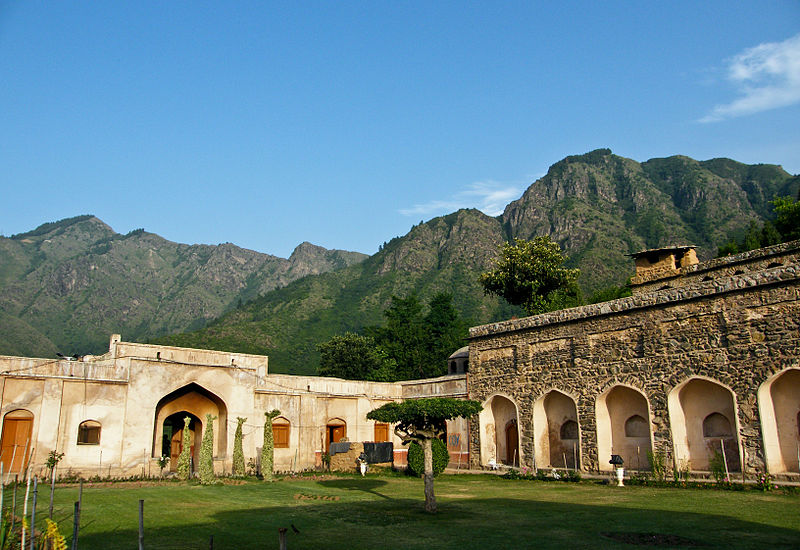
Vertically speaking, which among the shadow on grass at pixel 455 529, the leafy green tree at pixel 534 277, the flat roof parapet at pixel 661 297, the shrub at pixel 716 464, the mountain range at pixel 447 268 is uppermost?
the mountain range at pixel 447 268

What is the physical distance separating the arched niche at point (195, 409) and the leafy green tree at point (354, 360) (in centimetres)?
2946

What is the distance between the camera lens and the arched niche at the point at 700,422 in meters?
20.6

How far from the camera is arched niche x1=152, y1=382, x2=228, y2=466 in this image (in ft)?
84.1

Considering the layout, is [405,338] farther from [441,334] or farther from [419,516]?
[419,516]

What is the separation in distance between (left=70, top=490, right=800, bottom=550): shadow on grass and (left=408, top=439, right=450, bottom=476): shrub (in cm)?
957

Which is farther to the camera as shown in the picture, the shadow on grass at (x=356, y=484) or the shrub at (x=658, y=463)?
the shrub at (x=658, y=463)

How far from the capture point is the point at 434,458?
2519cm

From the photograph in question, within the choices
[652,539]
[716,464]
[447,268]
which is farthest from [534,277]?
[447,268]

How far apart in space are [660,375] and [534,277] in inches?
966

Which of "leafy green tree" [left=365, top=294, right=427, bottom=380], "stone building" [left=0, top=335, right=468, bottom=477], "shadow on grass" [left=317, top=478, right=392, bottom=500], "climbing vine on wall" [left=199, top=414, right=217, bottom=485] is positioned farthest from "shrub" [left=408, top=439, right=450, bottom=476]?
"leafy green tree" [left=365, top=294, right=427, bottom=380]

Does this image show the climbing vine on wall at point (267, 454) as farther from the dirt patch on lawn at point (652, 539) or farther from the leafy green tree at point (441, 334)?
the leafy green tree at point (441, 334)

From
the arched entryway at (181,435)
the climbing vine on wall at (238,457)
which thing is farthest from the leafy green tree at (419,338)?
the climbing vine on wall at (238,457)

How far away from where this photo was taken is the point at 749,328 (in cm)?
1928

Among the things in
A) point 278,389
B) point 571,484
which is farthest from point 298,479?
point 571,484
